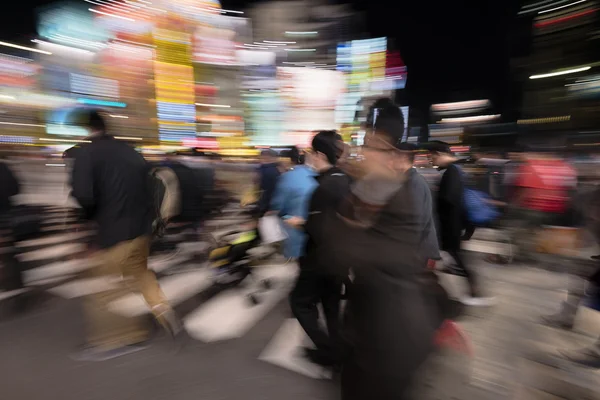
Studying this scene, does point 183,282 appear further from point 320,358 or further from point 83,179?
point 320,358

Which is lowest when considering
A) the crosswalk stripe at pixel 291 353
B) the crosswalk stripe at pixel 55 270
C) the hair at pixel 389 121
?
the crosswalk stripe at pixel 55 270

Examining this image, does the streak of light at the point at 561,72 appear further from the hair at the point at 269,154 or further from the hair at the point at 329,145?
the hair at the point at 329,145

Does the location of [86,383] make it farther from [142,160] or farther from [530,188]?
[530,188]

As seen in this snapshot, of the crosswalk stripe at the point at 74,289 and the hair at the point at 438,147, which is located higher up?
the hair at the point at 438,147

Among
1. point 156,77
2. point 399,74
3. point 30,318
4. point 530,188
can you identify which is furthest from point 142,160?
point 156,77

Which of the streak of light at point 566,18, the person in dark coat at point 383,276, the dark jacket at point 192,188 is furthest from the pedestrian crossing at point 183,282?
the streak of light at point 566,18

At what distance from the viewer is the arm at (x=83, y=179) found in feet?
9.98

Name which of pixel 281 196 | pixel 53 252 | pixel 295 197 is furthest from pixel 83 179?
pixel 53 252

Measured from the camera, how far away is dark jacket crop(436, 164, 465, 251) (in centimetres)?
428

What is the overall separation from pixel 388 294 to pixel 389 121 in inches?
28.5

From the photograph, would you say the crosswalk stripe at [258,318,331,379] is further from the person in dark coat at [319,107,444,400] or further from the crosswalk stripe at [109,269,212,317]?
the person in dark coat at [319,107,444,400]

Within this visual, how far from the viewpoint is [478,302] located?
15.3 feet

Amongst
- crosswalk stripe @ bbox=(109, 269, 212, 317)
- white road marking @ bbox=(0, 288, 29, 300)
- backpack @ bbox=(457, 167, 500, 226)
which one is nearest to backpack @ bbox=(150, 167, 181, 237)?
crosswalk stripe @ bbox=(109, 269, 212, 317)

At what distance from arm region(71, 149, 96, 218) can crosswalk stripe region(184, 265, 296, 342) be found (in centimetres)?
159
